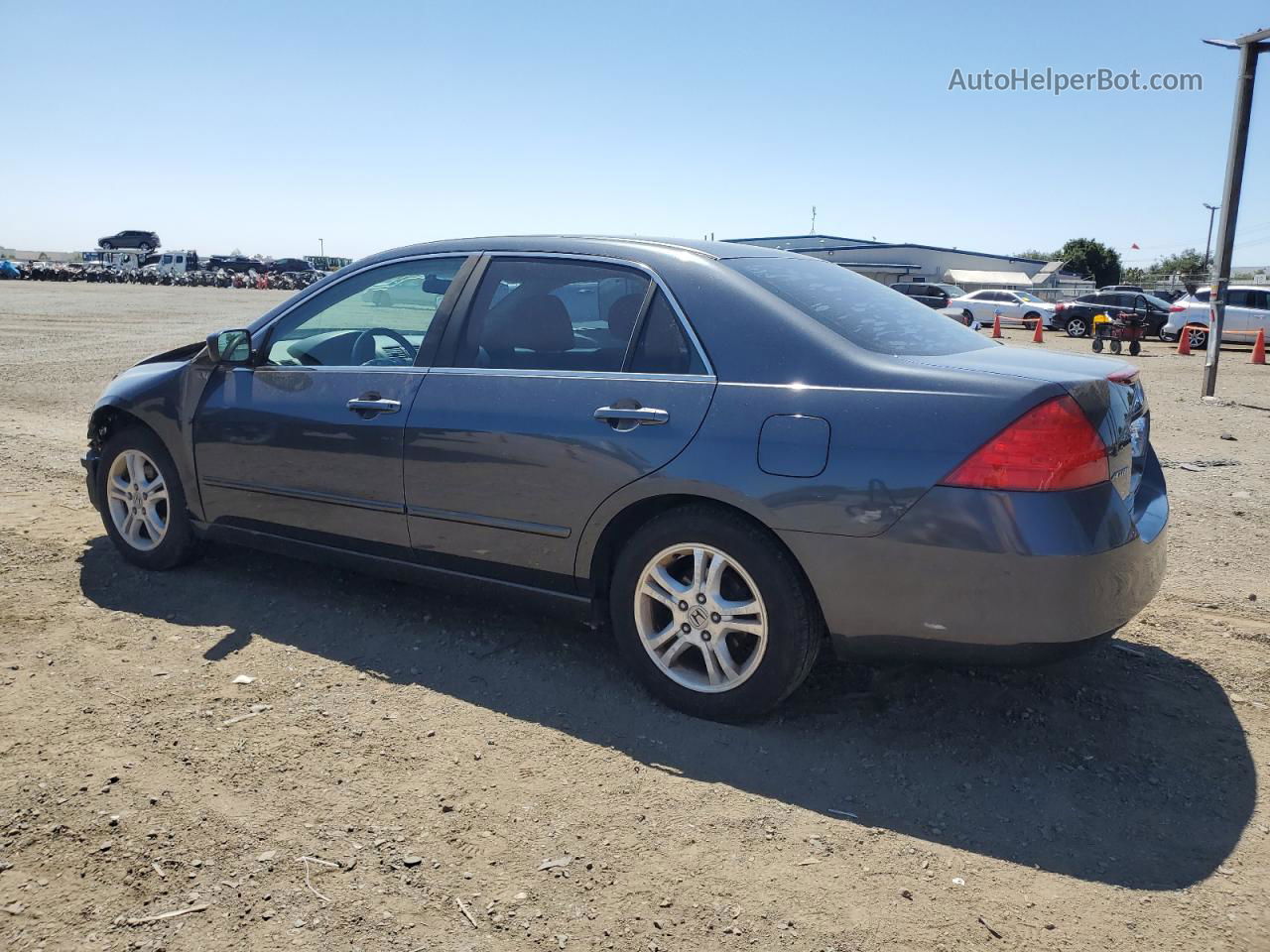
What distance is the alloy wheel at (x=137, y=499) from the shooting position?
496cm

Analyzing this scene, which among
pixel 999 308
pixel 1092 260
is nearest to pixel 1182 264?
pixel 1092 260

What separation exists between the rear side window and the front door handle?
3.53ft

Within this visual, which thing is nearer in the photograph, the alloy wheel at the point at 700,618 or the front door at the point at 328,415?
the alloy wheel at the point at 700,618

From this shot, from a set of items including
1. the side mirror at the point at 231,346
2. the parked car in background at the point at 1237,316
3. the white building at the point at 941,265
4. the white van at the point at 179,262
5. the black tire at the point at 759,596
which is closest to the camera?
the black tire at the point at 759,596

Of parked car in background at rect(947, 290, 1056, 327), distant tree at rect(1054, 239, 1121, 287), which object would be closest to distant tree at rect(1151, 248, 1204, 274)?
distant tree at rect(1054, 239, 1121, 287)

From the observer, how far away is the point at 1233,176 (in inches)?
496

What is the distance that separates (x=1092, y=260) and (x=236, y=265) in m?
71.2

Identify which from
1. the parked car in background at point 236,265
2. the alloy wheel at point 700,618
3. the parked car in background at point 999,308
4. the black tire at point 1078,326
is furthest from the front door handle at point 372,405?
the parked car in background at point 236,265

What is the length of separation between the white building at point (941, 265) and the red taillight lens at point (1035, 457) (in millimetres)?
53698

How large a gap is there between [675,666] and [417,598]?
5.30 feet

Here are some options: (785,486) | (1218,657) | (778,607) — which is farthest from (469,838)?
(1218,657)

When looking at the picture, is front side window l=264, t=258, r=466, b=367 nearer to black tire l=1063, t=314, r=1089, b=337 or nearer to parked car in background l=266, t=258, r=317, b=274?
black tire l=1063, t=314, r=1089, b=337

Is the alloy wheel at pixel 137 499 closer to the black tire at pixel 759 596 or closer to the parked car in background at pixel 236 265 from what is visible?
the black tire at pixel 759 596

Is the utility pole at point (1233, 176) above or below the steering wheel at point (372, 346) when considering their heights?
above
